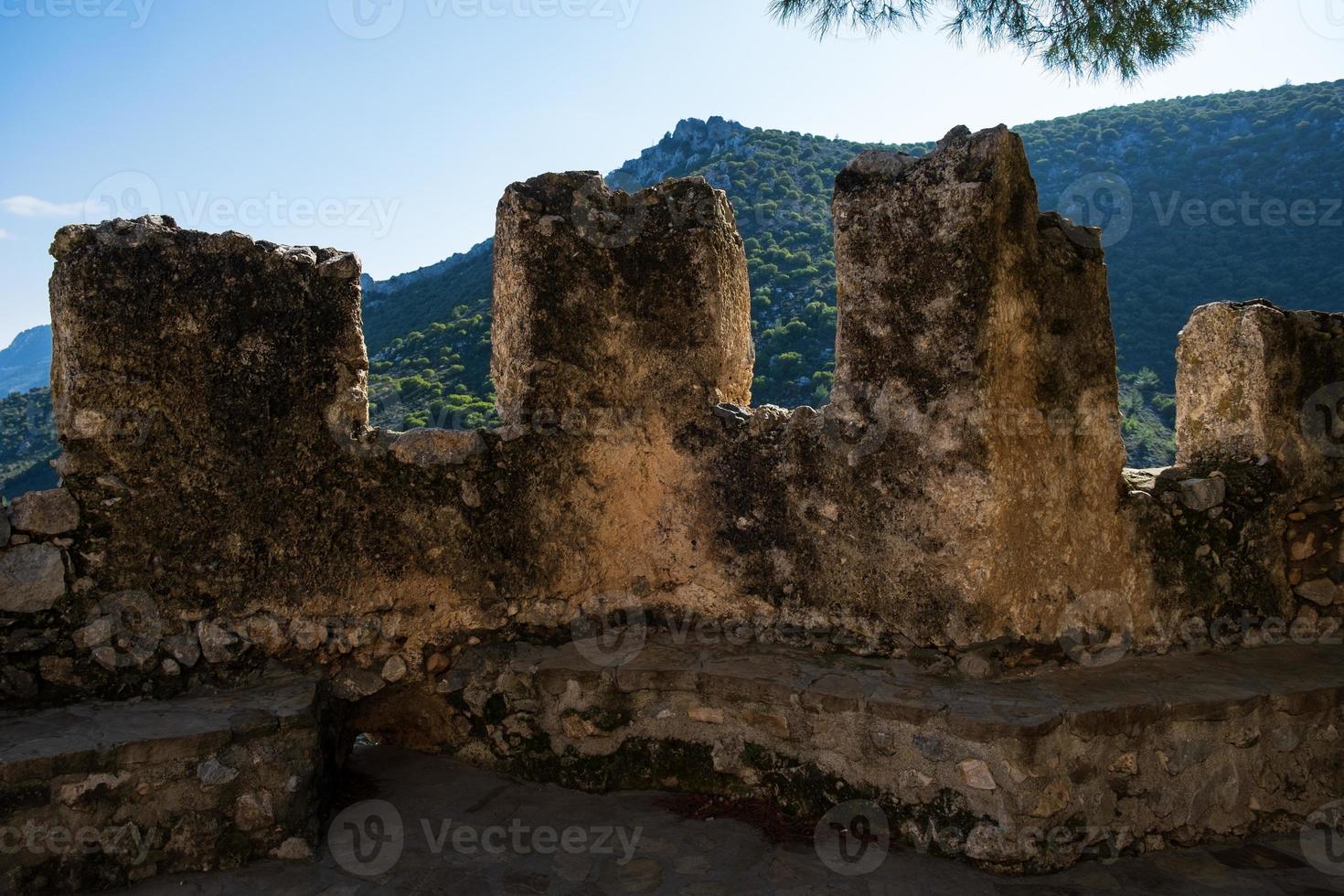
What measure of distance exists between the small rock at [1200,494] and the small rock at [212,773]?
3.43m

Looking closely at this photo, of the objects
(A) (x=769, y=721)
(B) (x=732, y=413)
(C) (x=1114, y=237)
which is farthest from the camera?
(C) (x=1114, y=237)

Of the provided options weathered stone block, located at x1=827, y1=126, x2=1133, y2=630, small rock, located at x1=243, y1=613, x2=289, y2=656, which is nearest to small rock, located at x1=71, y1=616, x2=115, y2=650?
small rock, located at x1=243, y1=613, x2=289, y2=656

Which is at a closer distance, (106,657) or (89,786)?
(89,786)

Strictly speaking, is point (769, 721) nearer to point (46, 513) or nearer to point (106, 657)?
point (106, 657)

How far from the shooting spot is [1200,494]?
11.7 feet

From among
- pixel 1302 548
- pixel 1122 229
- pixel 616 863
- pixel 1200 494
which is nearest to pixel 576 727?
pixel 616 863

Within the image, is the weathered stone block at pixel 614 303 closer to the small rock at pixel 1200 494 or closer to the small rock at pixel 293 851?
the small rock at pixel 293 851

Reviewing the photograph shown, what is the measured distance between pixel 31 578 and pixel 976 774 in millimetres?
3100

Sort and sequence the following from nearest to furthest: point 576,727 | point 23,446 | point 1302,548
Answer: point 576,727 < point 1302,548 < point 23,446

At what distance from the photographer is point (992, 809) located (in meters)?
2.88

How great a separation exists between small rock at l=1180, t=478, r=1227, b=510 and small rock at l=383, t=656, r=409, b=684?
2970 mm

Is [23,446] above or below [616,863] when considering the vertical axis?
above

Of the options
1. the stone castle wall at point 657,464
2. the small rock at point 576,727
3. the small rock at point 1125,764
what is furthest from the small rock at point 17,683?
the small rock at point 1125,764

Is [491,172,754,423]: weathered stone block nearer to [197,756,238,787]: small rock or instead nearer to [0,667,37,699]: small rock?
[197,756,238,787]: small rock
